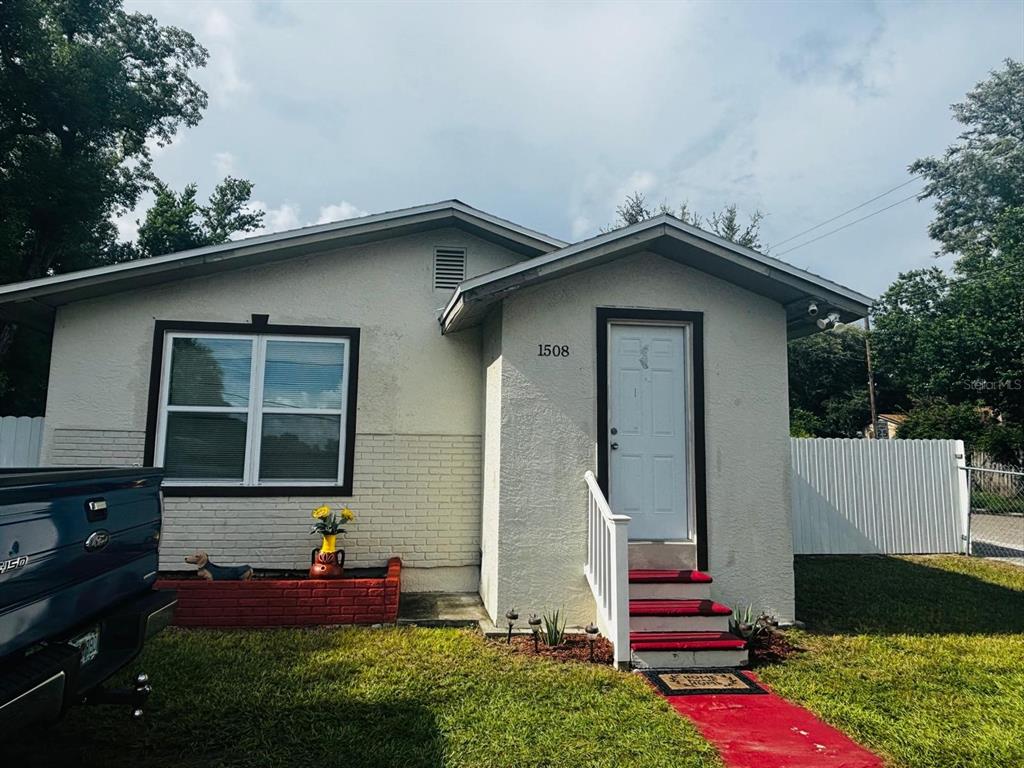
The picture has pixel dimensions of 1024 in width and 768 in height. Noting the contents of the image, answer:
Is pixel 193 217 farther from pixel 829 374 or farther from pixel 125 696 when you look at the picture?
pixel 829 374

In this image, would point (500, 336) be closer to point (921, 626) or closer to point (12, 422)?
point (921, 626)

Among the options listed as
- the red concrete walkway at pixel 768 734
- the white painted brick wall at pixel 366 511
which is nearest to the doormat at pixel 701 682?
the red concrete walkway at pixel 768 734

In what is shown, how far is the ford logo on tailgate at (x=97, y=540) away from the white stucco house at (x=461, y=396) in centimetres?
306

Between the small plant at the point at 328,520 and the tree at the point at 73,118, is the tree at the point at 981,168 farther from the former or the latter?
the tree at the point at 73,118

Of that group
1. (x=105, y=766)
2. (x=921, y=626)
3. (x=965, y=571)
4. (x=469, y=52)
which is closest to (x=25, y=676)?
(x=105, y=766)

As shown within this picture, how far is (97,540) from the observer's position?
2908mm

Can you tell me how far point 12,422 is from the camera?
21.8ft

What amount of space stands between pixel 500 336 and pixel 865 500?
7.61m

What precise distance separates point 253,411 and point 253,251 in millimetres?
1664

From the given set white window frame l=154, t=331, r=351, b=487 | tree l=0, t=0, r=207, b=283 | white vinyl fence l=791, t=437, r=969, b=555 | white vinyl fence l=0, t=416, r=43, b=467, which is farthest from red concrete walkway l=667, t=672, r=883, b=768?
tree l=0, t=0, r=207, b=283

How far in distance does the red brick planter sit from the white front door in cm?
233

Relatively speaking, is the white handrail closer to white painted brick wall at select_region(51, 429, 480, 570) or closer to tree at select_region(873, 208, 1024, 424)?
white painted brick wall at select_region(51, 429, 480, 570)

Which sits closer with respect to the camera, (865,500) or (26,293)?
(26,293)

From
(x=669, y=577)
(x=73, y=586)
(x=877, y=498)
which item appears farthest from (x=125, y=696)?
(x=877, y=498)
